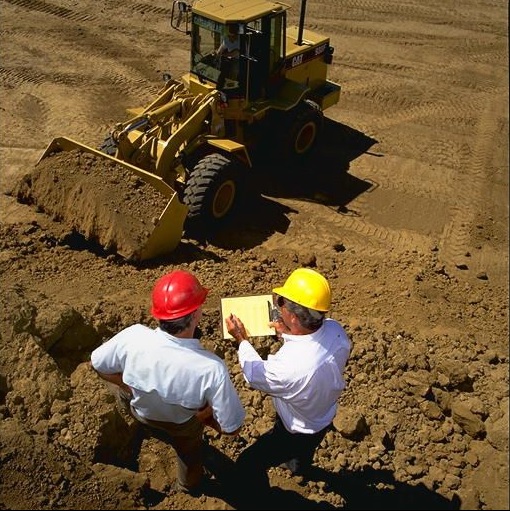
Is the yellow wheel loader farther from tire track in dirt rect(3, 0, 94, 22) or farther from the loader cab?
tire track in dirt rect(3, 0, 94, 22)

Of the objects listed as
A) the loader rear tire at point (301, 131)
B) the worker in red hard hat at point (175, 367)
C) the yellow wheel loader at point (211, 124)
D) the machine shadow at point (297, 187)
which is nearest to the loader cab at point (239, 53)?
the yellow wheel loader at point (211, 124)

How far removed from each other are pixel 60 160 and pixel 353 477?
477 centimetres

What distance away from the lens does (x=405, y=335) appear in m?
6.39

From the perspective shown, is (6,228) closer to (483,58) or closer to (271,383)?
(271,383)

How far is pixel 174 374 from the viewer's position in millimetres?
3525

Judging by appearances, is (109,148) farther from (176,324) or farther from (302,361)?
(302,361)

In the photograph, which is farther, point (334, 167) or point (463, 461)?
point (334, 167)

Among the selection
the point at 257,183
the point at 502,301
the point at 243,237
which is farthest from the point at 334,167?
the point at 502,301

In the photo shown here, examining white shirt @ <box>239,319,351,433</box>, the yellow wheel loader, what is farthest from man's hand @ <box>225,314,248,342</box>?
the yellow wheel loader

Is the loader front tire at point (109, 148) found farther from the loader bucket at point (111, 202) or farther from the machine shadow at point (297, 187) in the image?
the machine shadow at point (297, 187)

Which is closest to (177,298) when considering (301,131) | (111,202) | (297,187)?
(111,202)

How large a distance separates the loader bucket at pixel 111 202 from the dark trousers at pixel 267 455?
3245 mm

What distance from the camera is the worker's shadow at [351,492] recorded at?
4.46m

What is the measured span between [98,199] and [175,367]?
13.0 ft
